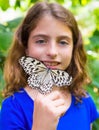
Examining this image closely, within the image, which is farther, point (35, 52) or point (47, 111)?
point (35, 52)

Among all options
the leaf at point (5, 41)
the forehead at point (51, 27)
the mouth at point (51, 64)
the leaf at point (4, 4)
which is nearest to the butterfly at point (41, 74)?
the mouth at point (51, 64)

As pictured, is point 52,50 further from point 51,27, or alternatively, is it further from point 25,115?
point 25,115

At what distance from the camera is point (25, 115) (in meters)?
1.78

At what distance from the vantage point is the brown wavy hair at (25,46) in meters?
1.86

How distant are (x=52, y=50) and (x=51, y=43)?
3 centimetres

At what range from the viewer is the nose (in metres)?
1.72

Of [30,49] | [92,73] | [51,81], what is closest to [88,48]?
[92,73]

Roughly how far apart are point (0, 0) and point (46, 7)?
27.9 inches

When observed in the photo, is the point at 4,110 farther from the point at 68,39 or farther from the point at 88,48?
the point at 88,48

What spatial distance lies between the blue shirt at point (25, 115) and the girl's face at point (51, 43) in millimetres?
173

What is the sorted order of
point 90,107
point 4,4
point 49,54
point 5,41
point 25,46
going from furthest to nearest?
point 4,4 → point 5,41 → point 90,107 → point 25,46 → point 49,54

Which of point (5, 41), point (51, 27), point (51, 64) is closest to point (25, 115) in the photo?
point (51, 64)

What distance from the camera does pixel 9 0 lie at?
260cm

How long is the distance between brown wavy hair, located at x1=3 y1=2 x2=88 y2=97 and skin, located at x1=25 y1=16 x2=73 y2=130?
0.03 metres
